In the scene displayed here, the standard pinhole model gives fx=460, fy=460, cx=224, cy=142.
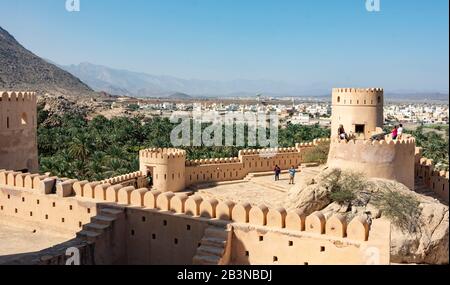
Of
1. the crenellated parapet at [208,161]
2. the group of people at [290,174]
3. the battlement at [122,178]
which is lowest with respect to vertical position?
the group of people at [290,174]

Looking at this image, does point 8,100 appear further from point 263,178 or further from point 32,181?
point 263,178

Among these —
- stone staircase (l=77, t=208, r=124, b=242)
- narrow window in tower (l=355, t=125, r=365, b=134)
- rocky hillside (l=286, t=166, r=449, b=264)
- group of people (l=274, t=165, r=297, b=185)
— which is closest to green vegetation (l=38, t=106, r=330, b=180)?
group of people (l=274, t=165, r=297, b=185)

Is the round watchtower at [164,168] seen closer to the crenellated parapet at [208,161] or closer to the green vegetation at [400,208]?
the crenellated parapet at [208,161]

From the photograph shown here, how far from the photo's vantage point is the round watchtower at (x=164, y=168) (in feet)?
65.2

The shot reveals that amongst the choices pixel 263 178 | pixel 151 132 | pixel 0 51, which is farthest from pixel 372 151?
pixel 0 51

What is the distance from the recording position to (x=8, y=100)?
11.6 metres

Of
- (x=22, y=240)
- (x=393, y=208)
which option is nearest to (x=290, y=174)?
(x=393, y=208)

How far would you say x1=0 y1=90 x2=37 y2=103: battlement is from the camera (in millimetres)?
11547

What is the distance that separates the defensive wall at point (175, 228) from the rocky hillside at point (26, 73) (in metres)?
62.5

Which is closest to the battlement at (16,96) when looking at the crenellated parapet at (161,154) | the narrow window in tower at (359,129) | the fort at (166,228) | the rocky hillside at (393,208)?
the fort at (166,228)

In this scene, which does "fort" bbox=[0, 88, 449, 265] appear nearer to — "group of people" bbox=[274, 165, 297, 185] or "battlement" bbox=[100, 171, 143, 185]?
"battlement" bbox=[100, 171, 143, 185]

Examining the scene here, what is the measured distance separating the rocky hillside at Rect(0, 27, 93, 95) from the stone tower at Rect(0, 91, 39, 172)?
58.4 m
